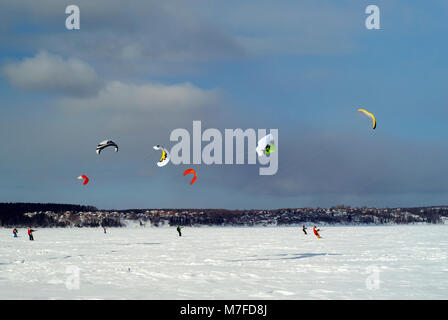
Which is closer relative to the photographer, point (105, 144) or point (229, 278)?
point (229, 278)

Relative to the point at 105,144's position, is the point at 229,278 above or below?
below

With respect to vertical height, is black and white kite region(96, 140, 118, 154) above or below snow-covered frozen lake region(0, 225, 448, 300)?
above

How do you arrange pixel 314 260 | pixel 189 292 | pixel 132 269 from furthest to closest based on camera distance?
pixel 314 260 < pixel 132 269 < pixel 189 292

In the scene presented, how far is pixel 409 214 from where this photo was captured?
186 metres

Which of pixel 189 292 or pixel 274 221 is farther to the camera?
pixel 274 221

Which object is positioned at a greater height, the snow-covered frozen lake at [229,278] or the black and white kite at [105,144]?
the black and white kite at [105,144]

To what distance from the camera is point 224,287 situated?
9.23 m

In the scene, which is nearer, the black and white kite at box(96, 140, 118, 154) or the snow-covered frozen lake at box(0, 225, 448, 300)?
the snow-covered frozen lake at box(0, 225, 448, 300)

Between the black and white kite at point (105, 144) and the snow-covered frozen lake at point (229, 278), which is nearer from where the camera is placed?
the snow-covered frozen lake at point (229, 278)
